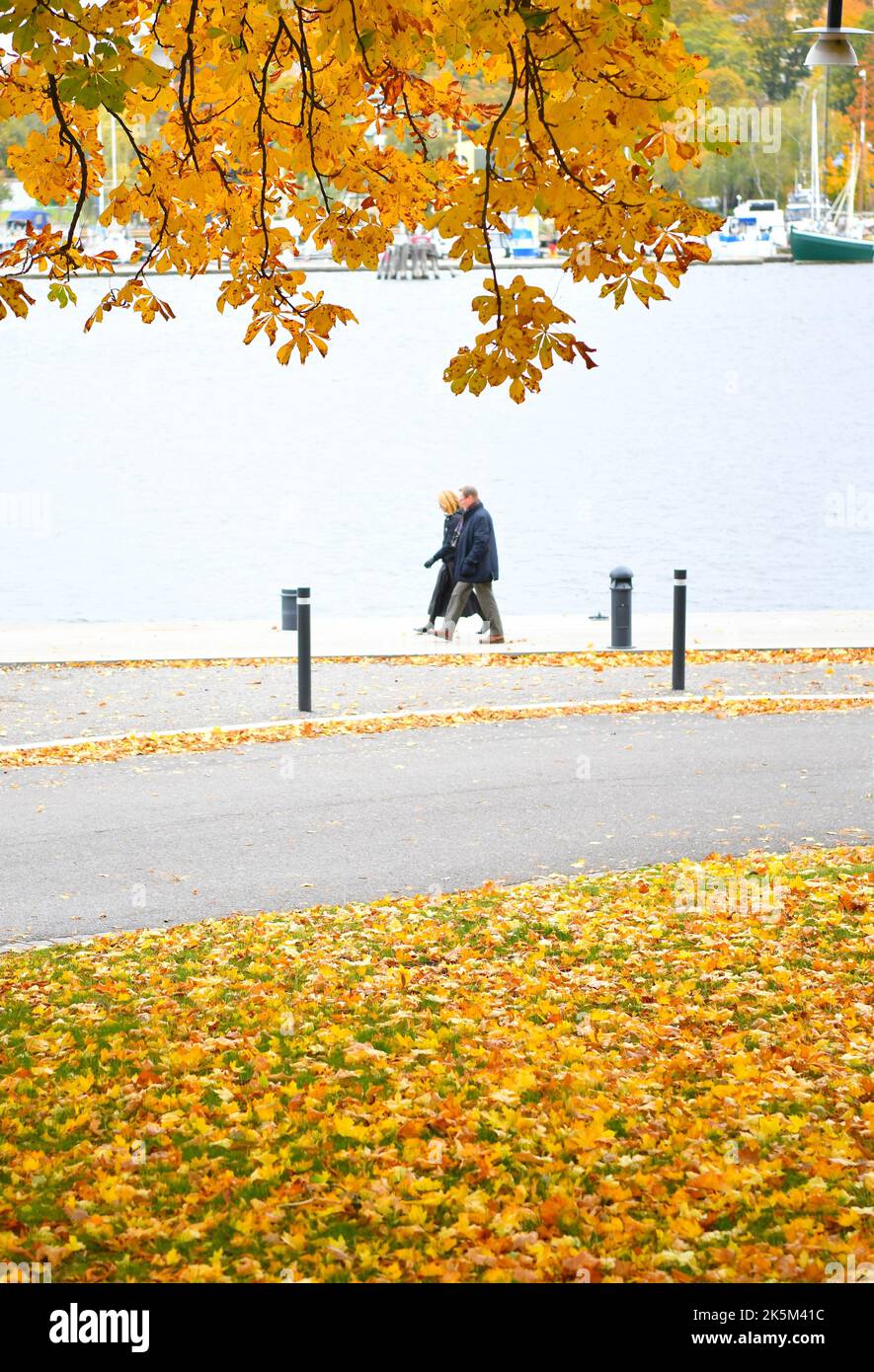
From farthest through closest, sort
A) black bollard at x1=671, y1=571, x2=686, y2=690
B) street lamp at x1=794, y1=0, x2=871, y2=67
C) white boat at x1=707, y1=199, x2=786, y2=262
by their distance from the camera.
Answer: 1. white boat at x1=707, y1=199, x2=786, y2=262
2. black bollard at x1=671, y1=571, x2=686, y2=690
3. street lamp at x1=794, y1=0, x2=871, y2=67

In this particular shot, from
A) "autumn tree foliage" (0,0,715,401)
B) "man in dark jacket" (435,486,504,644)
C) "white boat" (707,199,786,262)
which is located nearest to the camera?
"autumn tree foliage" (0,0,715,401)

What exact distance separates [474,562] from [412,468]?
147 ft

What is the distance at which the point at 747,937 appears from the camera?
8.09m

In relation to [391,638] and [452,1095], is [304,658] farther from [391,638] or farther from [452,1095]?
[452,1095]

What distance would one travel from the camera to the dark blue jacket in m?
18.8

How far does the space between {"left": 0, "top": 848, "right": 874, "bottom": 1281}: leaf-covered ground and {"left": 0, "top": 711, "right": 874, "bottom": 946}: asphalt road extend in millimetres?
851

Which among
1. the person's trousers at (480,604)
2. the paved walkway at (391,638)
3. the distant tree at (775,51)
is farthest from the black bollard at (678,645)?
the distant tree at (775,51)

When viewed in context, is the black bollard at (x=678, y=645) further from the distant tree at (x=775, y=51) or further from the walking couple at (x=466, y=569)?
the distant tree at (x=775, y=51)

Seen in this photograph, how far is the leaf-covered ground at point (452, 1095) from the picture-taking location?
4.88 m

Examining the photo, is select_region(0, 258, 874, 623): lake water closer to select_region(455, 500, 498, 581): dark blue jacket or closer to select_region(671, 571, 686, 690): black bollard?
select_region(455, 500, 498, 581): dark blue jacket

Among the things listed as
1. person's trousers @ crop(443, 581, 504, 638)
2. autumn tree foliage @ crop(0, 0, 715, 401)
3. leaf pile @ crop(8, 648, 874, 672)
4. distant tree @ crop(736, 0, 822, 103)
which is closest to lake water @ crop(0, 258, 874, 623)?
person's trousers @ crop(443, 581, 504, 638)

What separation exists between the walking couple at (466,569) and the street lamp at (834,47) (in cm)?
762
